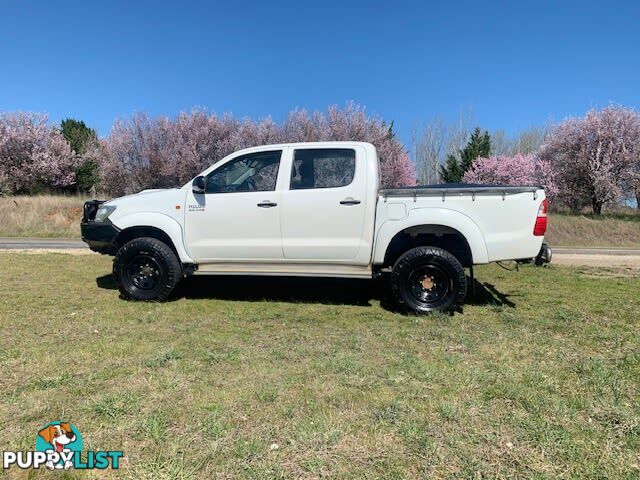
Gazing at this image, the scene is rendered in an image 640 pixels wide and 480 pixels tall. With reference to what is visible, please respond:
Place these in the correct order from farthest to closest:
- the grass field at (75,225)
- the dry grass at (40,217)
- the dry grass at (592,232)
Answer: the dry grass at (40,217) < the grass field at (75,225) < the dry grass at (592,232)

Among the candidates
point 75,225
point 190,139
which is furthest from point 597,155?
point 75,225

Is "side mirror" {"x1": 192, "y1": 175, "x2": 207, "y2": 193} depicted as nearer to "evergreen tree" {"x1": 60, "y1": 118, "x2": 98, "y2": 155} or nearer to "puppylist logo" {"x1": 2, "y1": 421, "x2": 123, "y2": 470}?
"puppylist logo" {"x1": 2, "y1": 421, "x2": 123, "y2": 470}

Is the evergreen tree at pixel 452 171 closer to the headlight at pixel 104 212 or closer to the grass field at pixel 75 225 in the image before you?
the grass field at pixel 75 225

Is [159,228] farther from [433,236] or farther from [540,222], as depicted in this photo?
[540,222]

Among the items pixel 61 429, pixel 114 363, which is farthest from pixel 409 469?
pixel 114 363

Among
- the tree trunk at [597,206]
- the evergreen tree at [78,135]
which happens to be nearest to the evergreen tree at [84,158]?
the evergreen tree at [78,135]

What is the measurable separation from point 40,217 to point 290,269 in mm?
23405

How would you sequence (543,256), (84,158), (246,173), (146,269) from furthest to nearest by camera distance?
(84,158), (146,269), (246,173), (543,256)

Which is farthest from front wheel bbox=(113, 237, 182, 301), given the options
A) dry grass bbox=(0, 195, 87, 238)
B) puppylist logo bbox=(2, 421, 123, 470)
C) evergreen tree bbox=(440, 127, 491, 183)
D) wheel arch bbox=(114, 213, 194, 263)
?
evergreen tree bbox=(440, 127, 491, 183)

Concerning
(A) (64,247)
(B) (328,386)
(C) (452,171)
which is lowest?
(A) (64,247)

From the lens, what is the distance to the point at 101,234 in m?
5.96

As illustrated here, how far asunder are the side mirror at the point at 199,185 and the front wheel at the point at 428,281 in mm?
2654

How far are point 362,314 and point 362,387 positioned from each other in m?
2.18

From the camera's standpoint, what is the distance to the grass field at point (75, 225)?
852 inches
